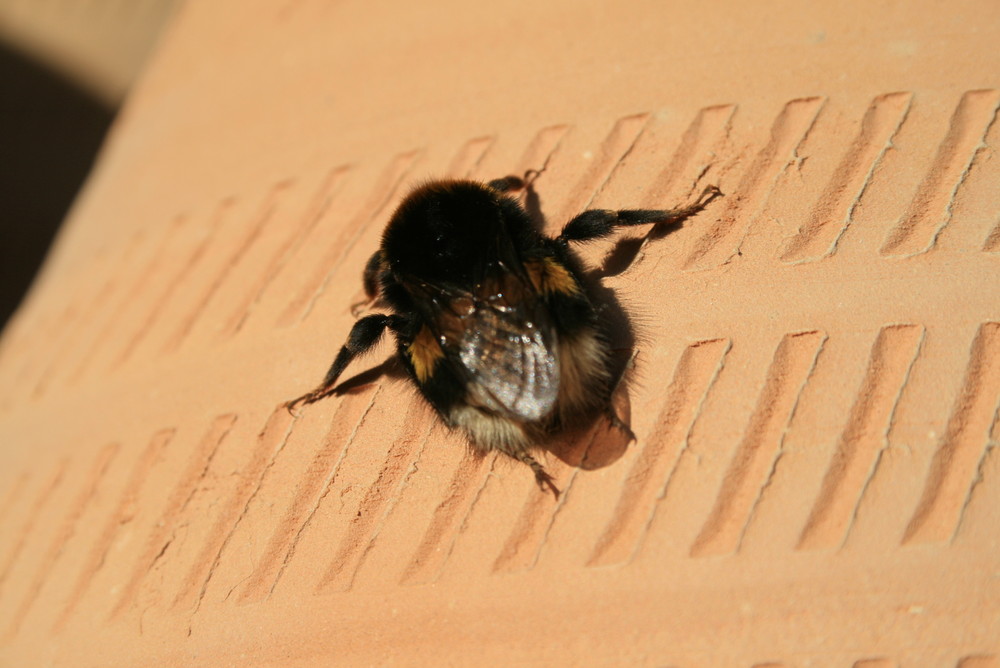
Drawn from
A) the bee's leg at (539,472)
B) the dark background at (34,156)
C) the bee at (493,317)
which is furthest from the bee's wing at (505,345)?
the dark background at (34,156)

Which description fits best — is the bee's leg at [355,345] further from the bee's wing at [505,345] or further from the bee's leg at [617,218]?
the bee's leg at [617,218]

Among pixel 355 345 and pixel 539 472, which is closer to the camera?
pixel 539 472

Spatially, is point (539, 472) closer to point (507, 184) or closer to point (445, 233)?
point (445, 233)

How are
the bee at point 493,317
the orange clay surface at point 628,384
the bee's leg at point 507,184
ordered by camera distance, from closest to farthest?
the orange clay surface at point 628,384 → the bee at point 493,317 → the bee's leg at point 507,184

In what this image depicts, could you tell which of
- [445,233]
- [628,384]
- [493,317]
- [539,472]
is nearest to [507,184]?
[445,233]

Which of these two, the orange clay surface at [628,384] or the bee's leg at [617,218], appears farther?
the bee's leg at [617,218]

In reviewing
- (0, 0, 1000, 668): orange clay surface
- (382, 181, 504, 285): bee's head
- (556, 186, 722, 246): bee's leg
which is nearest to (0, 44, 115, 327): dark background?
(0, 0, 1000, 668): orange clay surface
